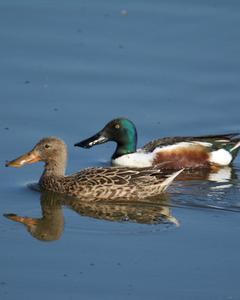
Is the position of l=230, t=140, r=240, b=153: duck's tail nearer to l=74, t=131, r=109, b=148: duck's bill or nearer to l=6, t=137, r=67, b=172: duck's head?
l=74, t=131, r=109, b=148: duck's bill

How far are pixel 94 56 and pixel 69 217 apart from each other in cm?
444

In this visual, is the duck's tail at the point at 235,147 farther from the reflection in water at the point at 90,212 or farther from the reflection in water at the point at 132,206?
the reflection in water at the point at 90,212

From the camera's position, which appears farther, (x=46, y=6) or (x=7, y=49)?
(x=46, y=6)

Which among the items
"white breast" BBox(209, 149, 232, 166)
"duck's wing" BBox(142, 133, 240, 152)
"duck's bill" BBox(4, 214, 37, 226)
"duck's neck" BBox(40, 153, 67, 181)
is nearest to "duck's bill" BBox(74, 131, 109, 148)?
"duck's wing" BBox(142, 133, 240, 152)

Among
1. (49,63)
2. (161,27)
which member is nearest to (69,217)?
(49,63)

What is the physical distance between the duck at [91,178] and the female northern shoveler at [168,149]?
2.56 ft

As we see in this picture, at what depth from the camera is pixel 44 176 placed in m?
12.1

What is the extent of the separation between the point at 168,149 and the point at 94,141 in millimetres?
923

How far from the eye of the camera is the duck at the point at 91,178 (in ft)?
38.6

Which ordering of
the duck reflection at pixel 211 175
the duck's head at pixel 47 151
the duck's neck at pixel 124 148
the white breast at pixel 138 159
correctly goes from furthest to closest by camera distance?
the duck's neck at pixel 124 148
the white breast at pixel 138 159
the duck reflection at pixel 211 175
the duck's head at pixel 47 151

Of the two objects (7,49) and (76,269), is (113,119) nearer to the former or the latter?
(7,49)

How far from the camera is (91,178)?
465 inches

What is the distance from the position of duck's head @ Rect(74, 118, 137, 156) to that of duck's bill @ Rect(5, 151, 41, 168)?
100 centimetres

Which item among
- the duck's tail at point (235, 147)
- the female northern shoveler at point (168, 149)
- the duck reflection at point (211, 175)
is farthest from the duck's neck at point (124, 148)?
the duck's tail at point (235, 147)
